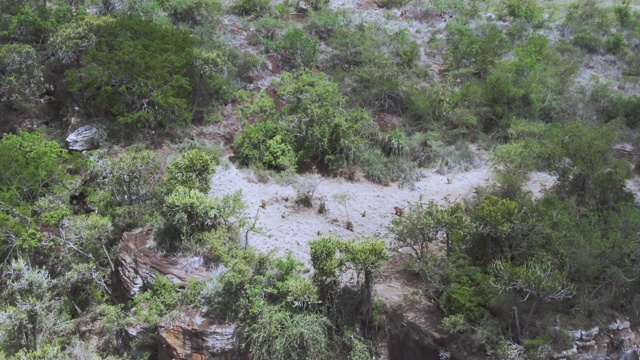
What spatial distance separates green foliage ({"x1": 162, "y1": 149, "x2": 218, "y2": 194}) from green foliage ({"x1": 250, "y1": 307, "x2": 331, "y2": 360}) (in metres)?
4.70

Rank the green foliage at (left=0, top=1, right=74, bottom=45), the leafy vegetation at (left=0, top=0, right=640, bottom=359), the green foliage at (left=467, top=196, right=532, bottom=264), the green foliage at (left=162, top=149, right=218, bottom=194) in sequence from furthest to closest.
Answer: the green foliage at (left=0, top=1, right=74, bottom=45), the green foliage at (left=162, top=149, right=218, bottom=194), the green foliage at (left=467, top=196, right=532, bottom=264), the leafy vegetation at (left=0, top=0, right=640, bottom=359)

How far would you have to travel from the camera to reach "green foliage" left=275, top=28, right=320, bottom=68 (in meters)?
19.8

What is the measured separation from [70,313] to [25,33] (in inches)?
434

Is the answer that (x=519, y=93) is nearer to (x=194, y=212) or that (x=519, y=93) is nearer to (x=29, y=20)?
(x=194, y=212)

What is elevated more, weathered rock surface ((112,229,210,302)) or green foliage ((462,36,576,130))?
green foliage ((462,36,576,130))

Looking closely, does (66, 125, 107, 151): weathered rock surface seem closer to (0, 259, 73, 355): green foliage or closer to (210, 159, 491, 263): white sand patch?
(210, 159, 491, 263): white sand patch

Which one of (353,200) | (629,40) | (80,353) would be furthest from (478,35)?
(80,353)

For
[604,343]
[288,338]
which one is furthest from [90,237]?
[604,343]

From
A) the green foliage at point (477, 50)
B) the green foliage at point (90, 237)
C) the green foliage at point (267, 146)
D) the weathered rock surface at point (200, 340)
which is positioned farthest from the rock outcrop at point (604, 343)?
the green foliage at point (477, 50)

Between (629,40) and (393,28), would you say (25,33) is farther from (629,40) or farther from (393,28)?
(629,40)

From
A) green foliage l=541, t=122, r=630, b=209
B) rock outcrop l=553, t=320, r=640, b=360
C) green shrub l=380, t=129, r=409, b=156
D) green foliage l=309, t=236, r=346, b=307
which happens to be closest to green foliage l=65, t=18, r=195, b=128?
green shrub l=380, t=129, r=409, b=156

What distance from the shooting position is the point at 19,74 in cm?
1652

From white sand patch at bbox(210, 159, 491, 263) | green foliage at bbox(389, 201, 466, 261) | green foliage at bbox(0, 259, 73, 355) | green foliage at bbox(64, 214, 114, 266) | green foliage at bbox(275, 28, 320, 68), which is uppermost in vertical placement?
green foliage at bbox(275, 28, 320, 68)

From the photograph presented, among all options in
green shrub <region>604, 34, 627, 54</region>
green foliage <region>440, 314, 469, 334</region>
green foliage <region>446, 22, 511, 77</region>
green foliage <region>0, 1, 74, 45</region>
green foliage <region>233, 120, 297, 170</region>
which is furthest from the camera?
green shrub <region>604, 34, 627, 54</region>
